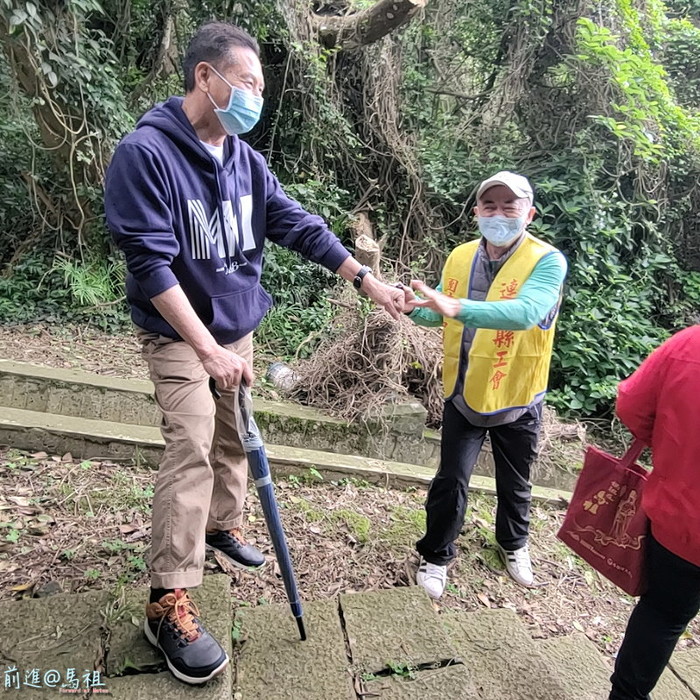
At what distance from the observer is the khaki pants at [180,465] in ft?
5.97

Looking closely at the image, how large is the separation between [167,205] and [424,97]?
6.93 m

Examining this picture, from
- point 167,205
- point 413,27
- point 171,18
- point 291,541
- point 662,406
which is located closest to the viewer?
point 662,406

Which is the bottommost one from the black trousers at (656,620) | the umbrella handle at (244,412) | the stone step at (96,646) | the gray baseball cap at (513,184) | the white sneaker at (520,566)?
the white sneaker at (520,566)

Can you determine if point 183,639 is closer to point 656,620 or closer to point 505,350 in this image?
point 656,620

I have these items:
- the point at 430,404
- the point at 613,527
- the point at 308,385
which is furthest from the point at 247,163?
the point at 430,404

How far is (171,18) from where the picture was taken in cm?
635

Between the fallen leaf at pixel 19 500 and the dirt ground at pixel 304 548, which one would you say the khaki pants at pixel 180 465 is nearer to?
the dirt ground at pixel 304 548

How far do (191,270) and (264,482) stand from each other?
82 centimetres

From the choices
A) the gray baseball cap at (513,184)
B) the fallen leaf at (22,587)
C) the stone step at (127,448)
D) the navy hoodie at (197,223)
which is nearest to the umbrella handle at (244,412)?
the navy hoodie at (197,223)

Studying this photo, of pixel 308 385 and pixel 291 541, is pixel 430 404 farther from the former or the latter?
pixel 291 541

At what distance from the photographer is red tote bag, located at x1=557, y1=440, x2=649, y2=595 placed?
1.88 meters

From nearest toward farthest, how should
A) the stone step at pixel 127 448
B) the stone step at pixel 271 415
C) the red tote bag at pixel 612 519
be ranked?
the red tote bag at pixel 612 519
the stone step at pixel 127 448
the stone step at pixel 271 415

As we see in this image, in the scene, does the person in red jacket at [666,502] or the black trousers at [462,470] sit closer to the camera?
the person in red jacket at [666,502]

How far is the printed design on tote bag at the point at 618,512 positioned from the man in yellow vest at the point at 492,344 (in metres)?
0.58
